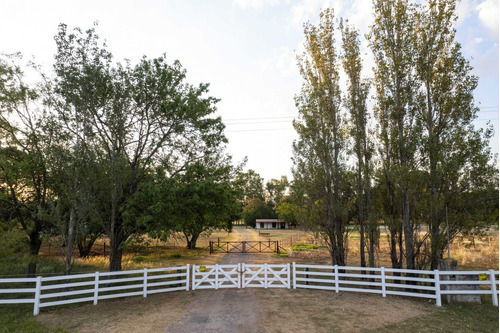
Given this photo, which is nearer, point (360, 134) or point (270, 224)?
point (360, 134)

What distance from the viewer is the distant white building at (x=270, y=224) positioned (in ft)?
229

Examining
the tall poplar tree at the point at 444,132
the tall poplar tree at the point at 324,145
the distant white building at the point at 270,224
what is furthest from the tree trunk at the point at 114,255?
the distant white building at the point at 270,224

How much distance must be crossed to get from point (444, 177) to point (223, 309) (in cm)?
1109

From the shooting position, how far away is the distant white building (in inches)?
2744

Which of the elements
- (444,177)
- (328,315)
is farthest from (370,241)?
(328,315)

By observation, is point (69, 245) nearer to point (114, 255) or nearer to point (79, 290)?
point (79, 290)

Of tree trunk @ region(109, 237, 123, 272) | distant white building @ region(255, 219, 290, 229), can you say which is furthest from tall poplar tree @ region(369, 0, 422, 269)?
A: distant white building @ region(255, 219, 290, 229)

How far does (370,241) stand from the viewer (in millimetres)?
13711

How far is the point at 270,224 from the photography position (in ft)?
236

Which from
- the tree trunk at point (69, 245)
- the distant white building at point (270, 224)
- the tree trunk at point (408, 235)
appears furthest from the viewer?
the distant white building at point (270, 224)

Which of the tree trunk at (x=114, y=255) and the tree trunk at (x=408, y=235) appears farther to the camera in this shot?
the tree trunk at (x=114, y=255)

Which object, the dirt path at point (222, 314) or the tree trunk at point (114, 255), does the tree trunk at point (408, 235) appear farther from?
the tree trunk at point (114, 255)

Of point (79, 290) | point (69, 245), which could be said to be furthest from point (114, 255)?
point (69, 245)

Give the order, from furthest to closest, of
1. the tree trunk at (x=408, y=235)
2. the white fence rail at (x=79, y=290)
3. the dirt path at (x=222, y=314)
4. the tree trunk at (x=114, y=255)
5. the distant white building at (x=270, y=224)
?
the distant white building at (x=270, y=224), the tree trunk at (x=114, y=255), the tree trunk at (x=408, y=235), the white fence rail at (x=79, y=290), the dirt path at (x=222, y=314)
